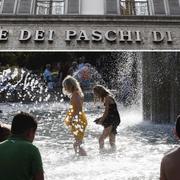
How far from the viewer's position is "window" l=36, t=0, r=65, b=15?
17.9 m

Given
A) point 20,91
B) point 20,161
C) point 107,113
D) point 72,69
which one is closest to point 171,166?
point 20,161

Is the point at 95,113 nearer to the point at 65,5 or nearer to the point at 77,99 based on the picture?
the point at 65,5

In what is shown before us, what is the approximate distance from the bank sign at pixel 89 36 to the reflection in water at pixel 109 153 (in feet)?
7.86

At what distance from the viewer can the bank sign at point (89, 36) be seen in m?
14.2

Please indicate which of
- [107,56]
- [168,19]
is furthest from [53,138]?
[107,56]

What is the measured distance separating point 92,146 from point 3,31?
256 inches

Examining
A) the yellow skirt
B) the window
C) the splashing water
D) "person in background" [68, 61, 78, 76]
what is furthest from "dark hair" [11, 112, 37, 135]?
"person in background" [68, 61, 78, 76]

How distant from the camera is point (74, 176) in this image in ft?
21.8

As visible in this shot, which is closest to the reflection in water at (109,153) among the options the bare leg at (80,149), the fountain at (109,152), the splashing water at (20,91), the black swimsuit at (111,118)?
the fountain at (109,152)

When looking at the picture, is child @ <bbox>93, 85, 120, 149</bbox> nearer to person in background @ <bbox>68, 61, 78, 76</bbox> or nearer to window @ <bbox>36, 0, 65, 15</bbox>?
window @ <bbox>36, 0, 65, 15</bbox>

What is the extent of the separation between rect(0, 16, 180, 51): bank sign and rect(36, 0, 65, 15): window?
118 inches

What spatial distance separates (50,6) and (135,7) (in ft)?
10.9

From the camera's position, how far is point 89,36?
14.4 m

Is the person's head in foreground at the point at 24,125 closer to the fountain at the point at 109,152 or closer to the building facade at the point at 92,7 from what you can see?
the fountain at the point at 109,152
